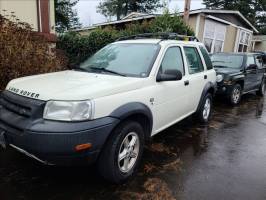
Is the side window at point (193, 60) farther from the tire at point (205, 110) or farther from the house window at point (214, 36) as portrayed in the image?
the house window at point (214, 36)

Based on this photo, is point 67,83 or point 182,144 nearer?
point 67,83

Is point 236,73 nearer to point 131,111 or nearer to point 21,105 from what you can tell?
point 131,111

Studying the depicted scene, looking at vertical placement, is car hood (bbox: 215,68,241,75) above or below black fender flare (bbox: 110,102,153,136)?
above

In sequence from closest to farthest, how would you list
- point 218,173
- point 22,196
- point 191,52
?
point 22,196, point 218,173, point 191,52

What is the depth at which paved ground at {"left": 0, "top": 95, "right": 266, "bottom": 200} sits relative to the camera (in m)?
2.99

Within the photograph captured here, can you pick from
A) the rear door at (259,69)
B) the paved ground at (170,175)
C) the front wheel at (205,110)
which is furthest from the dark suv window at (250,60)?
the paved ground at (170,175)

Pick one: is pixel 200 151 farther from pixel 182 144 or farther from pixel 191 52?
pixel 191 52

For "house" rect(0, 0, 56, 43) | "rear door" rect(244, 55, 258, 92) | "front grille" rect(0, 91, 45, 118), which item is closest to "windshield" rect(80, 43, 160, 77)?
"front grille" rect(0, 91, 45, 118)

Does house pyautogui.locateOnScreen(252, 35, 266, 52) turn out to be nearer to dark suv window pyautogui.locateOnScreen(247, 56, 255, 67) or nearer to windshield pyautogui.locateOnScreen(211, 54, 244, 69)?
dark suv window pyautogui.locateOnScreen(247, 56, 255, 67)

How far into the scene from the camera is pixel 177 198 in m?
2.94

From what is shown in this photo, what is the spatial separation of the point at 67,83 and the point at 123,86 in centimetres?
71

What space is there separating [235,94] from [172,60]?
4.54 meters

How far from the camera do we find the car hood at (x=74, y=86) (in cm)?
269

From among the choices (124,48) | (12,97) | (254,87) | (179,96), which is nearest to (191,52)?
(179,96)
